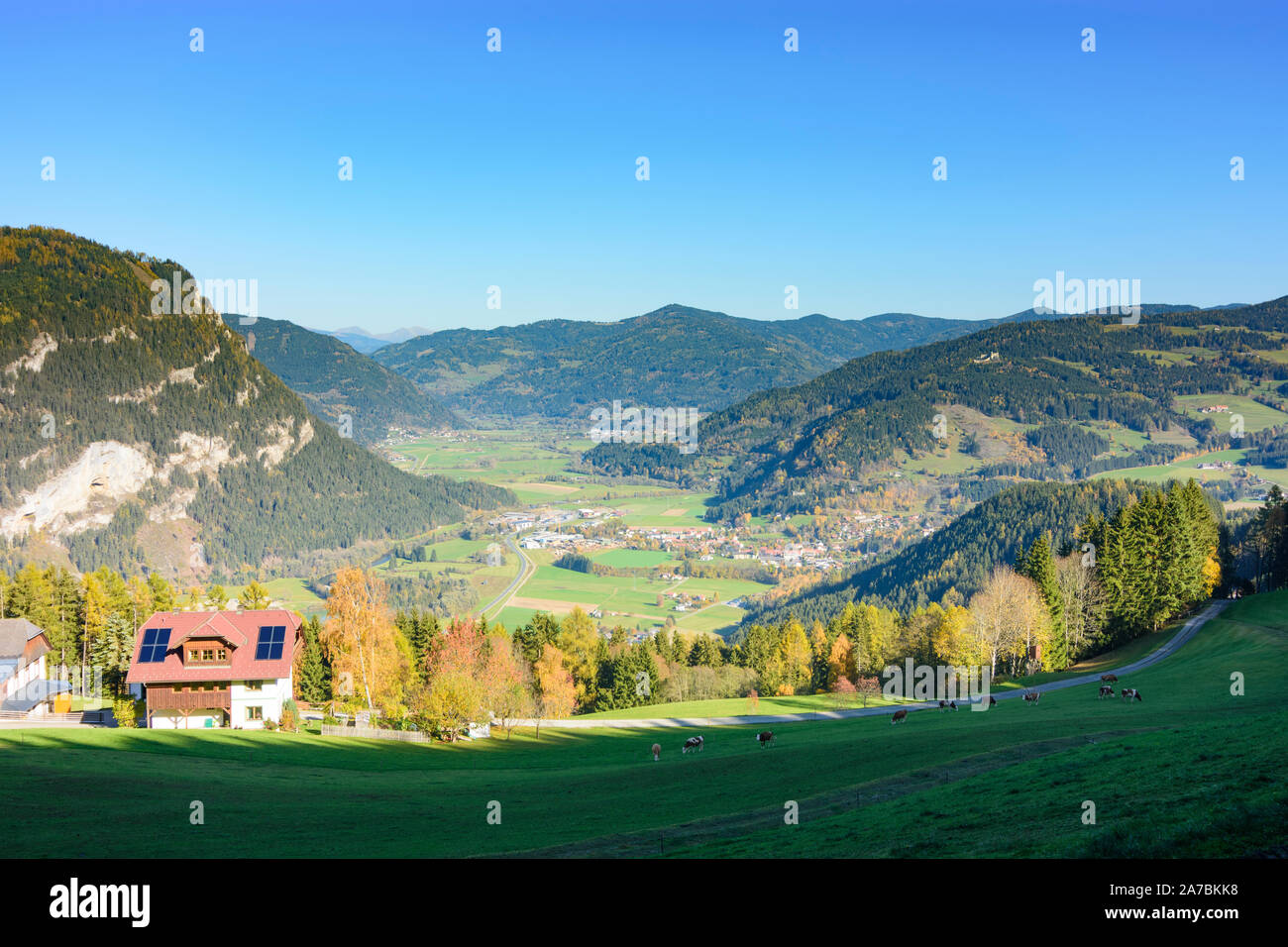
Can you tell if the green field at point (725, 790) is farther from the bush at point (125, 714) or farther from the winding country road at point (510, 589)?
the winding country road at point (510, 589)

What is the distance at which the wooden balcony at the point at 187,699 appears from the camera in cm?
5384

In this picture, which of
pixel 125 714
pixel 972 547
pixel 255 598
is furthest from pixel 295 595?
pixel 972 547

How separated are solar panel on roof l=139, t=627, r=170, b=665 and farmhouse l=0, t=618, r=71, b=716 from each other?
8.39 meters

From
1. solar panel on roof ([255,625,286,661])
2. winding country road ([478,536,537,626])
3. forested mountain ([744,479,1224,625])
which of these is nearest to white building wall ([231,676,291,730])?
solar panel on roof ([255,625,286,661])

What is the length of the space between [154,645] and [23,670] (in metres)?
16.3

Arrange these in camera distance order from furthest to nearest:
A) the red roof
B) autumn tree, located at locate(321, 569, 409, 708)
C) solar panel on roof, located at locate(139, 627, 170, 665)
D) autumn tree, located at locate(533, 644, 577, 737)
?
1. autumn tree, located at locate(533, 644, 577, 737)
2. autumn tree, located at locate(321, 569, 409, 708)
3. solar panel on roof, located at locate(139, 627, 170, 665)
4. the red roof

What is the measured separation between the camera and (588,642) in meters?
79.9


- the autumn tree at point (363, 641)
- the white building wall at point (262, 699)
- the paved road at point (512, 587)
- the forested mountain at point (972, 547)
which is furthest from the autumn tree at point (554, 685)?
the paved road at point (512, 587)

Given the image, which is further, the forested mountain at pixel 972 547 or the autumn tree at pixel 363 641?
the forested mountain at pixel 972 547

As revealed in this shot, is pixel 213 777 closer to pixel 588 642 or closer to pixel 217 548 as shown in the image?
pixel 588 642

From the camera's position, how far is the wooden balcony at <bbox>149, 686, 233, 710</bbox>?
5384cm

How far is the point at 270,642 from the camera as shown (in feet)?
183

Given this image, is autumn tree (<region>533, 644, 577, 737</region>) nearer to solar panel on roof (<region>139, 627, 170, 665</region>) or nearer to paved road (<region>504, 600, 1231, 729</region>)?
paved road (<region>504, 600, 1231, 729</region>)
